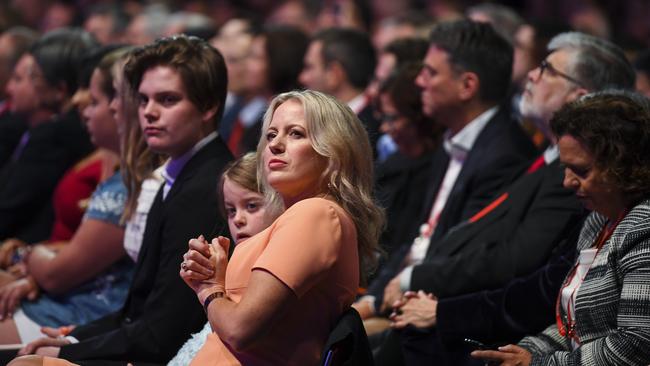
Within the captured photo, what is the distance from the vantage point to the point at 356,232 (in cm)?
298

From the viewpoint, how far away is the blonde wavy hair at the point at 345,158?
297 centimetres

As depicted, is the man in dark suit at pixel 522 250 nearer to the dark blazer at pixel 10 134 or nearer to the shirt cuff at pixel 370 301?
the shirt cuff at pixel 370 301

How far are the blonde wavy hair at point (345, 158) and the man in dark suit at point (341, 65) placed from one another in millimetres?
3274

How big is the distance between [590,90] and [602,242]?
3.56 feet

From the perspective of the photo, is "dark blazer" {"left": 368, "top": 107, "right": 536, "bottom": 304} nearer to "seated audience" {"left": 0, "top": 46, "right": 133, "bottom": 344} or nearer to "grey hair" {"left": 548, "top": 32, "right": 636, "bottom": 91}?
"grey hair" {"left": 548, "top": 32, "right": 636, "bottom": 91}

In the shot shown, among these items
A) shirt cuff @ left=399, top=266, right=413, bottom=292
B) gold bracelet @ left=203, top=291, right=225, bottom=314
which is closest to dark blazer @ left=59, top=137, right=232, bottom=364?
gold bracelet @ left=203, top=291, right=225, bottom=314

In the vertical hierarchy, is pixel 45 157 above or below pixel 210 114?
below

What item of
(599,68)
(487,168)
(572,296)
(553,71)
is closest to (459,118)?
(487,168)

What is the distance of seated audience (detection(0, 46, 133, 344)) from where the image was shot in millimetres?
4184

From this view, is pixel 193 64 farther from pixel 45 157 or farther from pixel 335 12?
pixel 335 12

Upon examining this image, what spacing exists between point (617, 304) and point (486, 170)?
1.48m

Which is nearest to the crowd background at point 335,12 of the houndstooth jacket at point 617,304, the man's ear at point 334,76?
the man's ear at point 334,76

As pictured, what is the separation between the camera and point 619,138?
314 centimetres

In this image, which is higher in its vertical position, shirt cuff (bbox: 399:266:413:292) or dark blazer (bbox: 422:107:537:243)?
dark blazer (bbox: 422:107:537:243)
